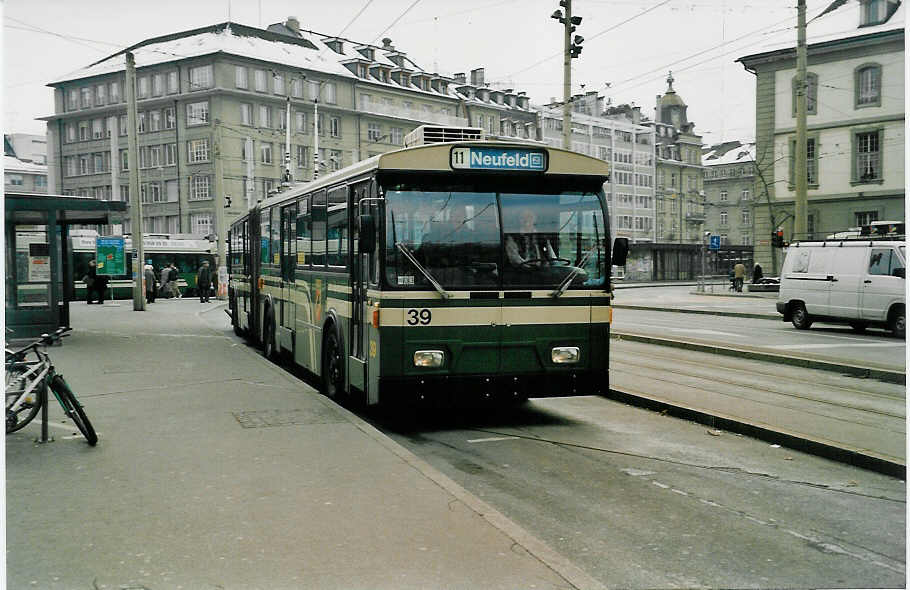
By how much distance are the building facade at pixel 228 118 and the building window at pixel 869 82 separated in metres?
24.9

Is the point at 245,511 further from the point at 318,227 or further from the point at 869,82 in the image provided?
the point at 869,82

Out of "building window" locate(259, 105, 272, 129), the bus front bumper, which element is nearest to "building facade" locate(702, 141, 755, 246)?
"building window" locate(259, 105, 272, 129)

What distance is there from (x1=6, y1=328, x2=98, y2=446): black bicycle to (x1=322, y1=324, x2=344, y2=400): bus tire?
3.14 meters

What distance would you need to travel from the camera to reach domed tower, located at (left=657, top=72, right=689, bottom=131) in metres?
120

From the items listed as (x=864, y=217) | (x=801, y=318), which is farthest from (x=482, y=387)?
(x=864, y=217)

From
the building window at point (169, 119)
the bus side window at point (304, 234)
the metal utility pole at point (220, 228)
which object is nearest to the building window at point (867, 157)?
the metal utility pole at point (220, 228)

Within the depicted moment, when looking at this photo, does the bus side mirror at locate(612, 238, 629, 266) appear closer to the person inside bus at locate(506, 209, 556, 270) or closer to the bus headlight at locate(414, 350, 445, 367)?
the person inside bus at locate(506, 209, 556, 270)

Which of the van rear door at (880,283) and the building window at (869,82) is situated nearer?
the van rear door at (880,283)

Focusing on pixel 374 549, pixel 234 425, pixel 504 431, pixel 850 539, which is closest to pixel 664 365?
pixel 504 431

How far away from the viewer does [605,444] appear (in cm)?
861

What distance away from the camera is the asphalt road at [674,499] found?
508 centimetres

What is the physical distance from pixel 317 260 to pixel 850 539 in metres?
7.63

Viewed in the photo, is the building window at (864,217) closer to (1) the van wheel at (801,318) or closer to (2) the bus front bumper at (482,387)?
(1) the van wheel at (801,318)

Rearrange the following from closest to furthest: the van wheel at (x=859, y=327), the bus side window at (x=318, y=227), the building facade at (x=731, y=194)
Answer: the bus side window at (x=318, y=227) → the van wheel at (x=859, y=327) → the building facade at (x=731, y=194)
